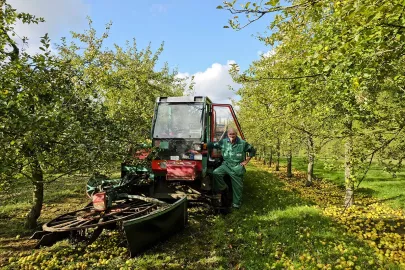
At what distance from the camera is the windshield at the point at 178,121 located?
29.7 feet

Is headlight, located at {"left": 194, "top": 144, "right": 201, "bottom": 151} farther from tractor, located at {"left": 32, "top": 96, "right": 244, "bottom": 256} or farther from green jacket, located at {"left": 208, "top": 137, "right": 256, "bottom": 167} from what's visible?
green jacket, located at {"left": 208, "top": 137, "right": 256, "bottom": 167}

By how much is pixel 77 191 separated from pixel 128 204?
6.60m

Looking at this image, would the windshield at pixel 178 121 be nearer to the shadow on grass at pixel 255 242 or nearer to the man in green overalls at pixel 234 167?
the man in green overalls at pixel 234 167

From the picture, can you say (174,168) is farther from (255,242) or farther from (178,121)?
(255,242)

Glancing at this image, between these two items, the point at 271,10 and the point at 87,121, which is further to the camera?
the point at 87,121

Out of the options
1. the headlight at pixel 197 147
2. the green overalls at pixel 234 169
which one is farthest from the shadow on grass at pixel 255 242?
the headlight at pixel 197 147

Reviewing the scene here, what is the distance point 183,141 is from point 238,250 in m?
3.83

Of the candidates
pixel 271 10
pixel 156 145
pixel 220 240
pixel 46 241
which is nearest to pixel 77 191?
pixel 156 145

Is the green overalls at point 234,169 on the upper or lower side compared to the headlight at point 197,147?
lower

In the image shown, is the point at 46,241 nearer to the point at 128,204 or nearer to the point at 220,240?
the point at 128,204

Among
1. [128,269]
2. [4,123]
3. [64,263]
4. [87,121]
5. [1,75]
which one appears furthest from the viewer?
[87,121]

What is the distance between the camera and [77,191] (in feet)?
42.5

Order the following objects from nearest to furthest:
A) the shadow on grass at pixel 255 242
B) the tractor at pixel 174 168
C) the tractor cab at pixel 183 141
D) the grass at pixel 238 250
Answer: the grass at pixel 238 250 → the shadow on grass at pixel 255 242 → the tractor at pixel 174 168 → the tractor cab at pixel 183 141

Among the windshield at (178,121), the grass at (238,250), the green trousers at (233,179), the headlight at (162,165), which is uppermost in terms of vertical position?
the windshield at (178,121)
